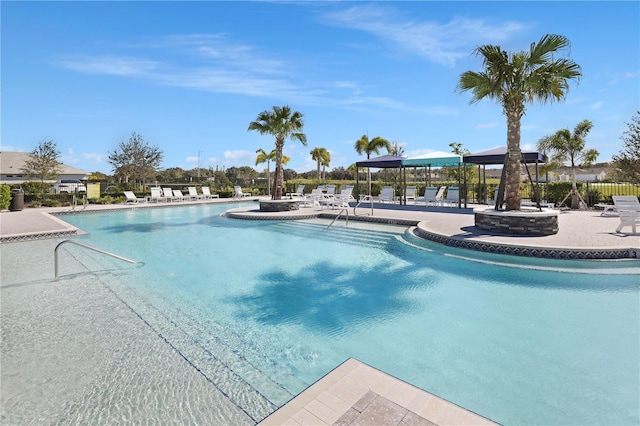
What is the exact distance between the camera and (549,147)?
14211mm

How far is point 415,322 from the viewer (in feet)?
12.6

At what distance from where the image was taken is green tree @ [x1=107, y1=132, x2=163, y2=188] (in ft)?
103

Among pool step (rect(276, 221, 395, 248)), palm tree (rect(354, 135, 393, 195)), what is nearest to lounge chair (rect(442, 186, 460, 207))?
pool step (rect(276, 221, 395, 248))

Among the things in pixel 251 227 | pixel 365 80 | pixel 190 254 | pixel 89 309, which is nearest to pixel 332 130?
pixel 365 80

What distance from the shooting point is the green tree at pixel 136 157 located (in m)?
31.3

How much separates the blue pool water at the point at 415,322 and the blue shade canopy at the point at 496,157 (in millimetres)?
8011

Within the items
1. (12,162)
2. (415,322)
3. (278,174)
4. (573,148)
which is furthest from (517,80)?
(12,162)

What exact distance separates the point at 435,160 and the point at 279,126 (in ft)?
24.5

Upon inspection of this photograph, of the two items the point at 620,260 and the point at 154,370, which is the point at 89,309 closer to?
the point at 154,370

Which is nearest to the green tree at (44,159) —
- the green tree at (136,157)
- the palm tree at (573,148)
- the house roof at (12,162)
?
the green tree at (136,157)

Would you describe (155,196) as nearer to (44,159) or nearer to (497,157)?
(44,159)

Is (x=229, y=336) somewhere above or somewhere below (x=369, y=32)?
below

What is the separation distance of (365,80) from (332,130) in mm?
9162

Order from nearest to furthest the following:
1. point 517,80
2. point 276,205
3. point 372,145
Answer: point 517,80, point 276,205, point 372,145
